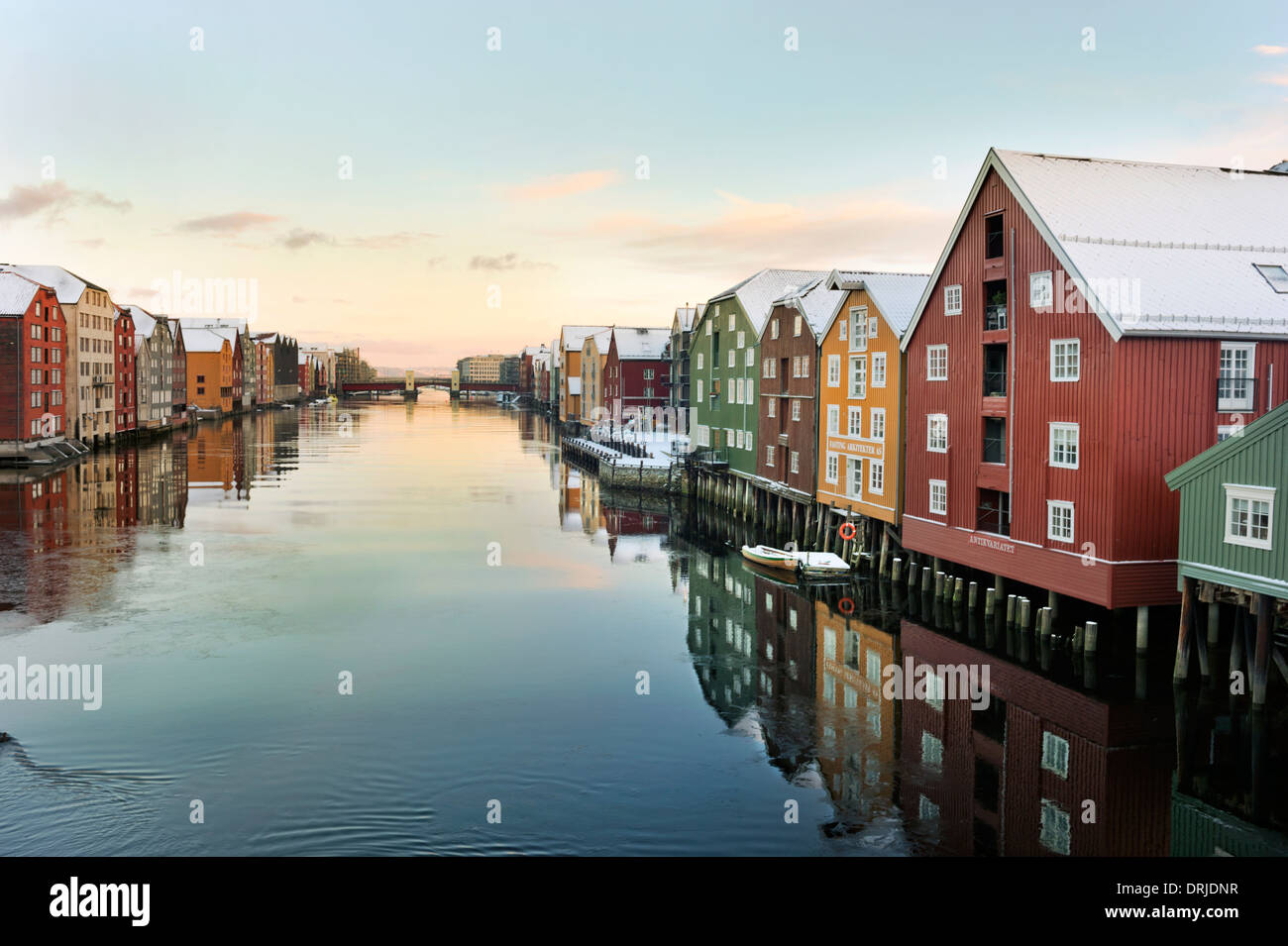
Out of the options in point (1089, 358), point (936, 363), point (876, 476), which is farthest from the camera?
point (876, 476)

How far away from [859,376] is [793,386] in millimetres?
8586

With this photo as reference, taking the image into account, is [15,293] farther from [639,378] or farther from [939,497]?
[939,497]

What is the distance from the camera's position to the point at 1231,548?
75.1 feet

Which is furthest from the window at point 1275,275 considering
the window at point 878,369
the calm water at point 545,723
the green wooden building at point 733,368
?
the green wooden building at point 733,368

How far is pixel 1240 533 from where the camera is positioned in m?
22.8

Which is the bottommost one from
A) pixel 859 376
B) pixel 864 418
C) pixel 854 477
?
pixel 854 477

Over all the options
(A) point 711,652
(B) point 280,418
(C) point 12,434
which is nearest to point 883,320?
(A) point 711,652

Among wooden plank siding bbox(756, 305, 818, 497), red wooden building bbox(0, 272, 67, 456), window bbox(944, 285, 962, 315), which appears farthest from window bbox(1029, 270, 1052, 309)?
red wooden building bbox(0, 272, 67, 456)

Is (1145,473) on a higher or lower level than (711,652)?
higher

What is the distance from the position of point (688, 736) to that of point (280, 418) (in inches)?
6082

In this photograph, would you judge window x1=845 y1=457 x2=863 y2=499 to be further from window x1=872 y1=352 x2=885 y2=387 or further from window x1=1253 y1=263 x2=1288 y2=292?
window x1=1253 y1=263 x2=1288 y2=292

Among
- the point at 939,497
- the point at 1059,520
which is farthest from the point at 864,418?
the point at 1059,520
